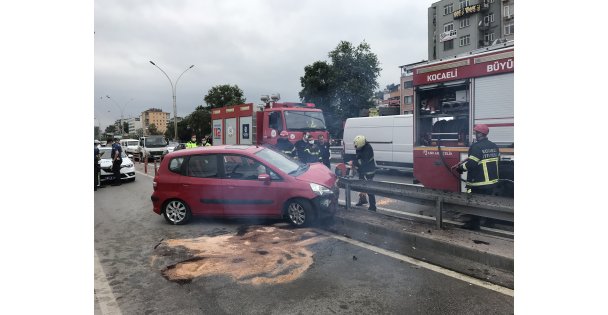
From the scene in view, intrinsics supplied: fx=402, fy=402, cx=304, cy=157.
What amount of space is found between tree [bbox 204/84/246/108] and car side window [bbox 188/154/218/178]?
35.7 meters

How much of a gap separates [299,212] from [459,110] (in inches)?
131

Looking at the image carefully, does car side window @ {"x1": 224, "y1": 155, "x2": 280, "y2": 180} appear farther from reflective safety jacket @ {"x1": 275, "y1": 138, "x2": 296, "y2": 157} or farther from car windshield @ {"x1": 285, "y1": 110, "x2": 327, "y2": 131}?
car windshield @ {"x1": 285, "y1": 110, "x2": 327, "y2": 131}

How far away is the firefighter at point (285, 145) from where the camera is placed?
11562mm

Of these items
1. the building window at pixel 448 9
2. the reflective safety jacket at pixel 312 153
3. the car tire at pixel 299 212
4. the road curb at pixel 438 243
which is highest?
the building window at pixel 448 9

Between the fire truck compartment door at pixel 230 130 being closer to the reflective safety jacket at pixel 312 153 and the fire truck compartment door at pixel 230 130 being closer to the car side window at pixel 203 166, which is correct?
the reflective safety jacket at pixel 312 153

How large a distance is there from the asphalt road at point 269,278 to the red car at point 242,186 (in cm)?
39

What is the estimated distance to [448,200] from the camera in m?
5.75

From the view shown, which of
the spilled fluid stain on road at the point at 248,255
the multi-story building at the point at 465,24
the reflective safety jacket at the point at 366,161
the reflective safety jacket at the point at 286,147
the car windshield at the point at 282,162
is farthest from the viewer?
the multi-story building at the point at 465,24

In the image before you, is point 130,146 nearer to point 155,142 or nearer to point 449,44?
point 155,142

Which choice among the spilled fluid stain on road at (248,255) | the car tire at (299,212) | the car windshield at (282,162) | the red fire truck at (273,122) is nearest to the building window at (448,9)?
the red fire truck at (273,122)

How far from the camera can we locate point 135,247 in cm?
Answer: 600

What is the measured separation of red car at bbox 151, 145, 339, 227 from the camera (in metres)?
6.53

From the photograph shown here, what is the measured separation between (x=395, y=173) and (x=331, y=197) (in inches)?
318

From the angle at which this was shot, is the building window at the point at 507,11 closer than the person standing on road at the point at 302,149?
No
